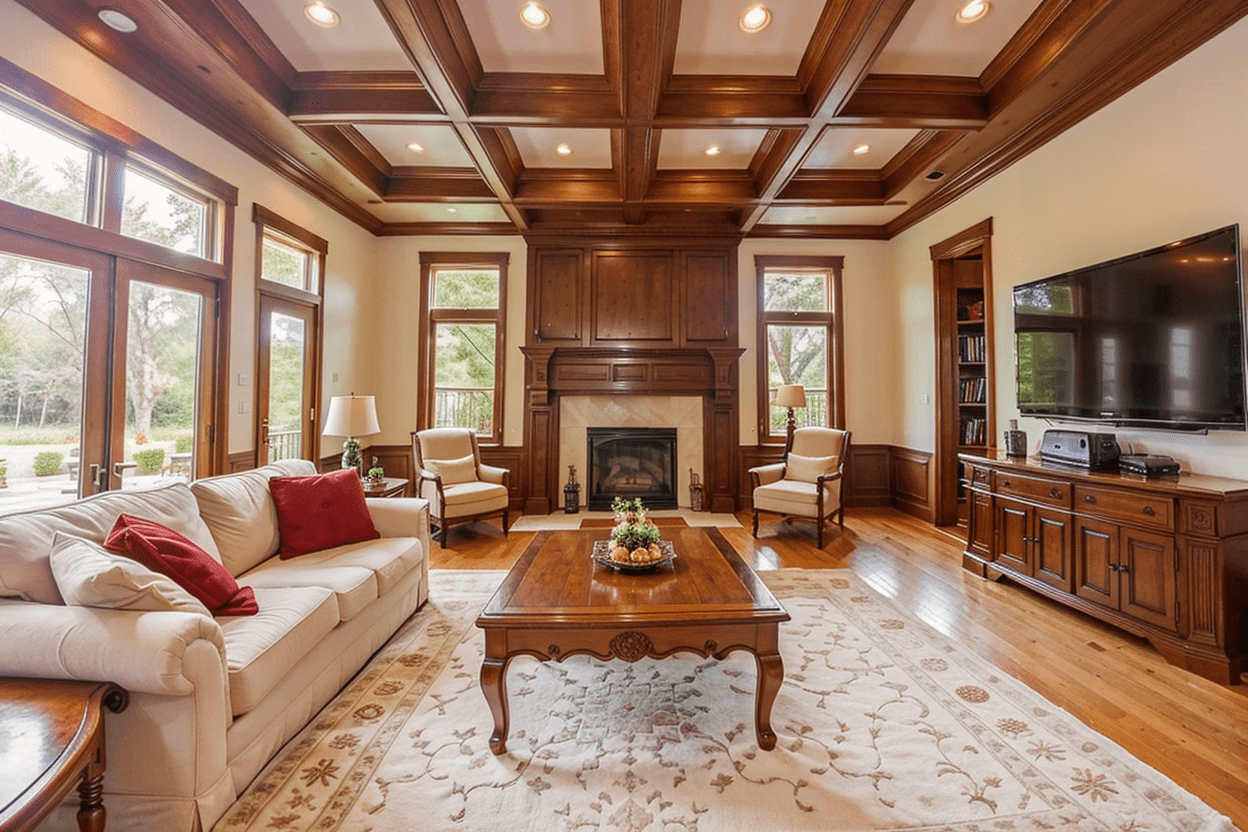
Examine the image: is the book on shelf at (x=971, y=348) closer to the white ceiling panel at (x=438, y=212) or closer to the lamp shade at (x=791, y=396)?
the lamp shade at (x=791, y=396)

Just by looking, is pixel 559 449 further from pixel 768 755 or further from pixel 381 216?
pixel 768 755

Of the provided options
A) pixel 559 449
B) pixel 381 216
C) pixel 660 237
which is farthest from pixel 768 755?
pixel 381 216

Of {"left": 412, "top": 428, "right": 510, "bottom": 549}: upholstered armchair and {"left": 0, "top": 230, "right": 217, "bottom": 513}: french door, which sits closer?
{"left": 0, "top": 230, "right": 217, "bottom": 513}: french door

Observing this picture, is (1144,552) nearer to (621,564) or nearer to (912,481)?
(621,564)

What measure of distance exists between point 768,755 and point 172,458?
377cm

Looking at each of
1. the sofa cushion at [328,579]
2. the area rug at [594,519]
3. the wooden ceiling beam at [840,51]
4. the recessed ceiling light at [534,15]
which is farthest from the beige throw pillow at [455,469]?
the wooden ceiling beam at [840,51]

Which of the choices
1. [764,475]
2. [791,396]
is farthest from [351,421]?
[791,396]

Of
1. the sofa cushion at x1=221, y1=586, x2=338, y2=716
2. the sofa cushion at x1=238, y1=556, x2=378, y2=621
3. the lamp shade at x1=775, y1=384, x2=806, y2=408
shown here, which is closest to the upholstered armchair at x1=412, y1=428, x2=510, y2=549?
the sofa cushion at x1=238, y1=556, x2=378, y2=621

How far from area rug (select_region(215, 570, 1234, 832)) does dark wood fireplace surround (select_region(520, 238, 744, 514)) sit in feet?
10.9

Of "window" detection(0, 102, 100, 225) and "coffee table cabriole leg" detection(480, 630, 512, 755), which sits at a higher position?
"window" detection(0, 102, 100, 225)

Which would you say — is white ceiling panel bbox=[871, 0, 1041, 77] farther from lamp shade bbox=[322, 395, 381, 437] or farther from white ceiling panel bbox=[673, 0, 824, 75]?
lamp shade bbox=[322, 395, 381, 437]

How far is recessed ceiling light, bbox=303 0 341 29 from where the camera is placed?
2641mm

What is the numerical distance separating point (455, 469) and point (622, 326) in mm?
2341

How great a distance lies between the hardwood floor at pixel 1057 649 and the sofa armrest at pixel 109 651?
242 cm
